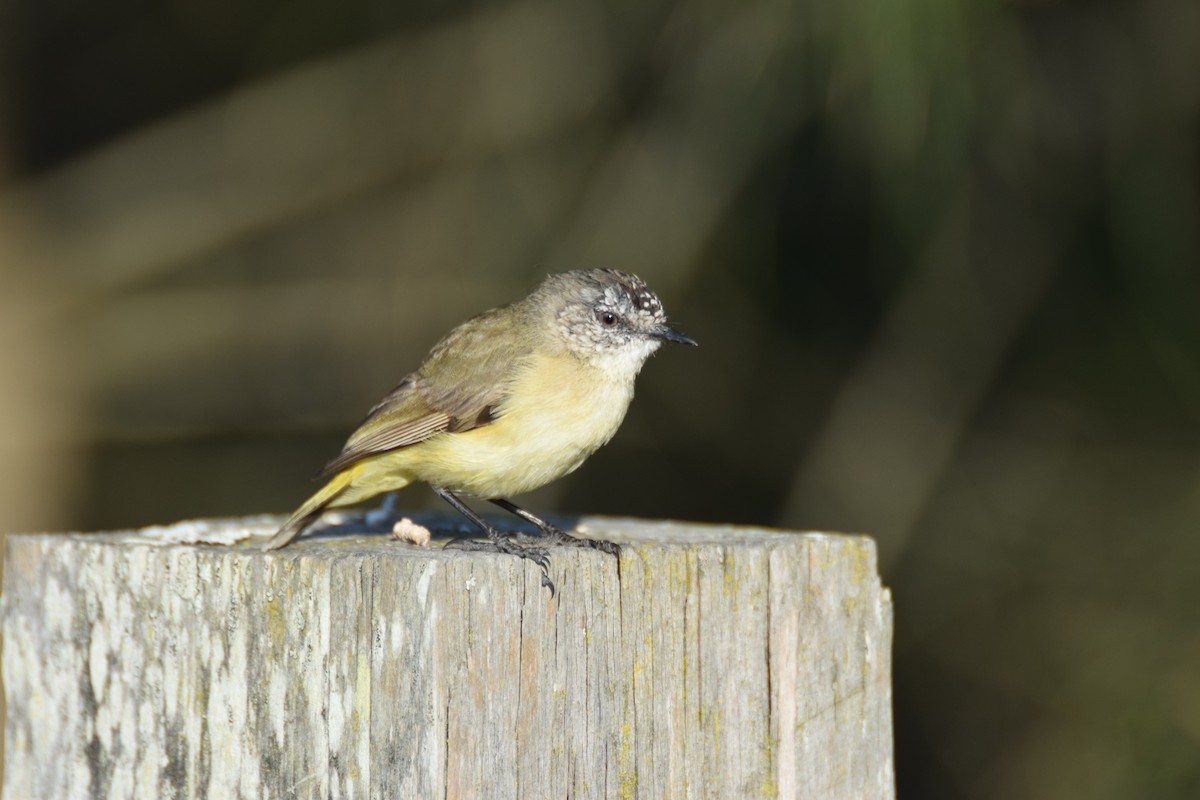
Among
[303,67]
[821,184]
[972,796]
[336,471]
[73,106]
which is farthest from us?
[73,106]

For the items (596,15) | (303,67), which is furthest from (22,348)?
(596,15)

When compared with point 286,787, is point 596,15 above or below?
above

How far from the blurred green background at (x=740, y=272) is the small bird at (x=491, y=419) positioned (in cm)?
231

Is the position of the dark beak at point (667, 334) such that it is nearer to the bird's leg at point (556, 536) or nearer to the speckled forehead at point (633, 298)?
the speckled forehead at point (633, 298)

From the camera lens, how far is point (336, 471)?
163 inches

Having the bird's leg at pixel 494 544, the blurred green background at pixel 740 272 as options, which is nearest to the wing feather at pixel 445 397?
the bird's leg at pixel 494 544

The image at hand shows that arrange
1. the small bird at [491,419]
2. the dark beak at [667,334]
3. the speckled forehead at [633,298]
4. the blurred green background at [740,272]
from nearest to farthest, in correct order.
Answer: the small bird at [491,419] → the dark beak at [667,334] → the speckled forehead at [633,298] → the blurred green background at [740,272]

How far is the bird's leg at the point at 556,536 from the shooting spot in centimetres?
305

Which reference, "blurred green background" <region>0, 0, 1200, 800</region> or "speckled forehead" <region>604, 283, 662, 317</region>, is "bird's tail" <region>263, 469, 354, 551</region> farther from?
"blurred green background" <region>0, 0, 1200, 800</region>

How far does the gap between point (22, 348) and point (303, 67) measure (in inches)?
92.2

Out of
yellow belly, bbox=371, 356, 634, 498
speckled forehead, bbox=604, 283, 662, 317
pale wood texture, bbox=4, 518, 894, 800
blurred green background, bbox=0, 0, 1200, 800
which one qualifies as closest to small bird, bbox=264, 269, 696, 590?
yellow belly, bbox=371, 356, 634, 498

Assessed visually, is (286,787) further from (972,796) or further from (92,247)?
(92,247)

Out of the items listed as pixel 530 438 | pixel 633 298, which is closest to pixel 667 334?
pixel 633 298

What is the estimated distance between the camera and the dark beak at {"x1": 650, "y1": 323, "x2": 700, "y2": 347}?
473 cm
